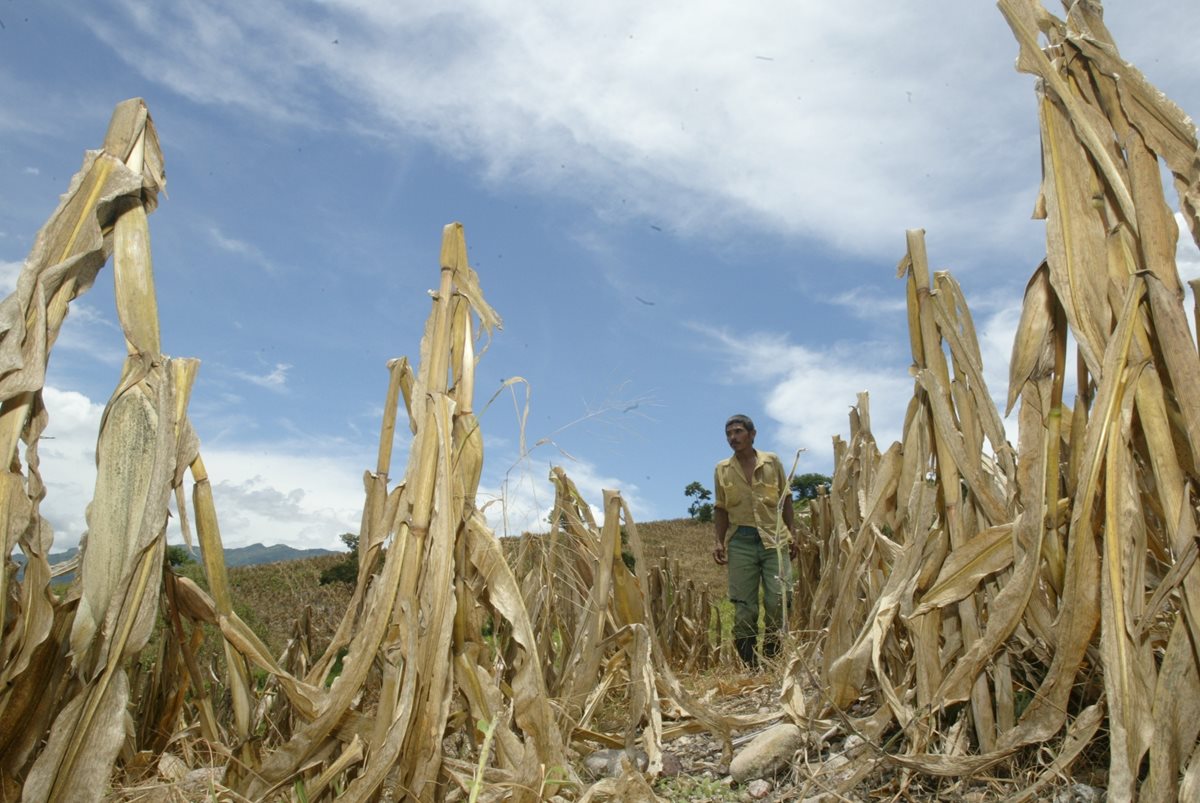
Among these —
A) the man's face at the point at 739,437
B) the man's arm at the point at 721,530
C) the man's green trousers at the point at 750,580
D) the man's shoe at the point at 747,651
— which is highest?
the man's face at the point at 739,437

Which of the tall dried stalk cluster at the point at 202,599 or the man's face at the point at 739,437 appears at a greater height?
the man's face at the point at 739,437

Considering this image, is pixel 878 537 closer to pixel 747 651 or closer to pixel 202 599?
pixel 202 599

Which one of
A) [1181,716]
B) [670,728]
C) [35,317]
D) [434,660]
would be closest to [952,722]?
[1181,716]

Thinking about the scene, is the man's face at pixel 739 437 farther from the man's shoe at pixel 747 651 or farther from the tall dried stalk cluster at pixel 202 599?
the tall dried stalk cluster at pixel 202 599

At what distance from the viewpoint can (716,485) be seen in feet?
20.1

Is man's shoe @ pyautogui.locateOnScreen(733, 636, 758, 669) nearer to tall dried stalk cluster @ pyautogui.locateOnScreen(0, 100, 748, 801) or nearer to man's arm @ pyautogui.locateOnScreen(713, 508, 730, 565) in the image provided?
man's arm @ pyautogui.locateOnScreen(713, 508, 730, 565)

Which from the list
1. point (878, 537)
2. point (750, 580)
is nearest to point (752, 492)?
point (750, 580)

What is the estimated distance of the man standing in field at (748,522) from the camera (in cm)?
585

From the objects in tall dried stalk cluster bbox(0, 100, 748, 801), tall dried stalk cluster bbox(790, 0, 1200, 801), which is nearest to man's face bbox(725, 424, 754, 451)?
tall dried stalk cluster bbox(790, 0, 1200, 801)

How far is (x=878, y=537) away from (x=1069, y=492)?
561 mm

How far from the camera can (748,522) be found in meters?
5.90

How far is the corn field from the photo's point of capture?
1814 mm

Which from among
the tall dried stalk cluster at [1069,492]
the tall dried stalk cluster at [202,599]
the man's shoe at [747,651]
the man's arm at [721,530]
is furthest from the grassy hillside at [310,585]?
the tall dried stalk cluster at [1069,492]

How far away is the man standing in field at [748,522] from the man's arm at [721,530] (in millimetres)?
146
